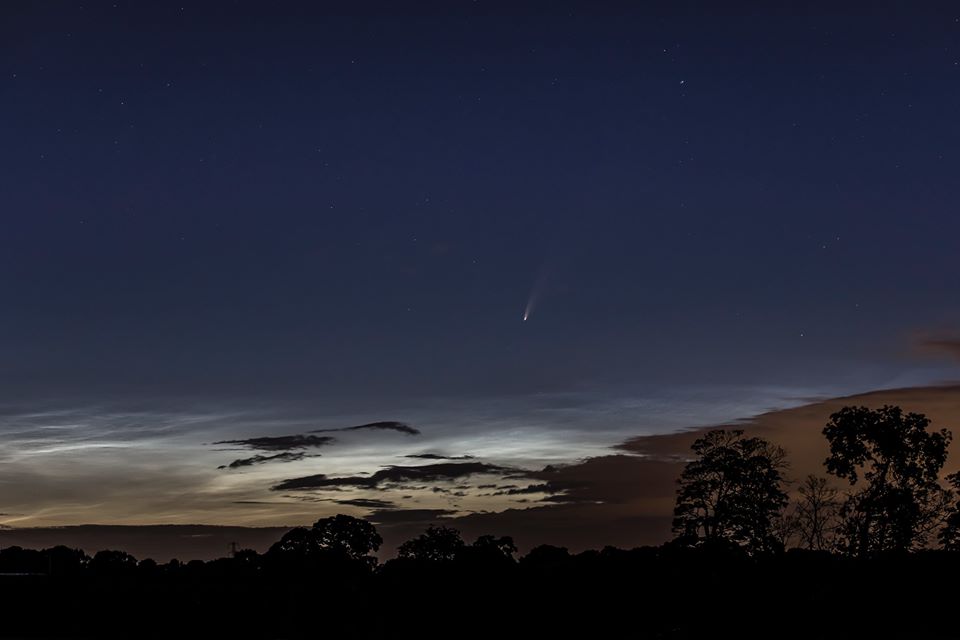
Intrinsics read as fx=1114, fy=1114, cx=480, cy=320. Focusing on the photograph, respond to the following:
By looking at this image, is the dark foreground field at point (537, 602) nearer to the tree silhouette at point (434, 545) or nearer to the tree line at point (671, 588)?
the tree line at point (671, 588)

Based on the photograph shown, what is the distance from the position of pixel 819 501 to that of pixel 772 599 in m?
22.7

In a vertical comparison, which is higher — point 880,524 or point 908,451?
point 908,451

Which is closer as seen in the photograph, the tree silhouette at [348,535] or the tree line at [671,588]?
the tree line at [671,588]

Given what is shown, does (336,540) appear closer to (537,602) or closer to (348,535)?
(348,535)

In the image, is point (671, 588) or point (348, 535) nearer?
point (671, 588)

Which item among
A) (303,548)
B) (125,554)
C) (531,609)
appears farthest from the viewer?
(125,554)

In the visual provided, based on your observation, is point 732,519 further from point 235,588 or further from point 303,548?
point 303,548

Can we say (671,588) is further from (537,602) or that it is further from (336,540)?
(336,540)

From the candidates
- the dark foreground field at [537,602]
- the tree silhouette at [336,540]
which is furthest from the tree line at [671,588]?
the tree silhouette at [336,540]

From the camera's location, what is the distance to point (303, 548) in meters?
100

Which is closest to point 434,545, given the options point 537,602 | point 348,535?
point 348,535

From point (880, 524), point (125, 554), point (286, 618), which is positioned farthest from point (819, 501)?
point (125, 554)

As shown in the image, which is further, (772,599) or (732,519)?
(732,519)

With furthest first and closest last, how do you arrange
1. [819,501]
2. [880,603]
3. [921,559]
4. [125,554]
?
[125,554] < [819,501] < [921,559] < [880,603]
